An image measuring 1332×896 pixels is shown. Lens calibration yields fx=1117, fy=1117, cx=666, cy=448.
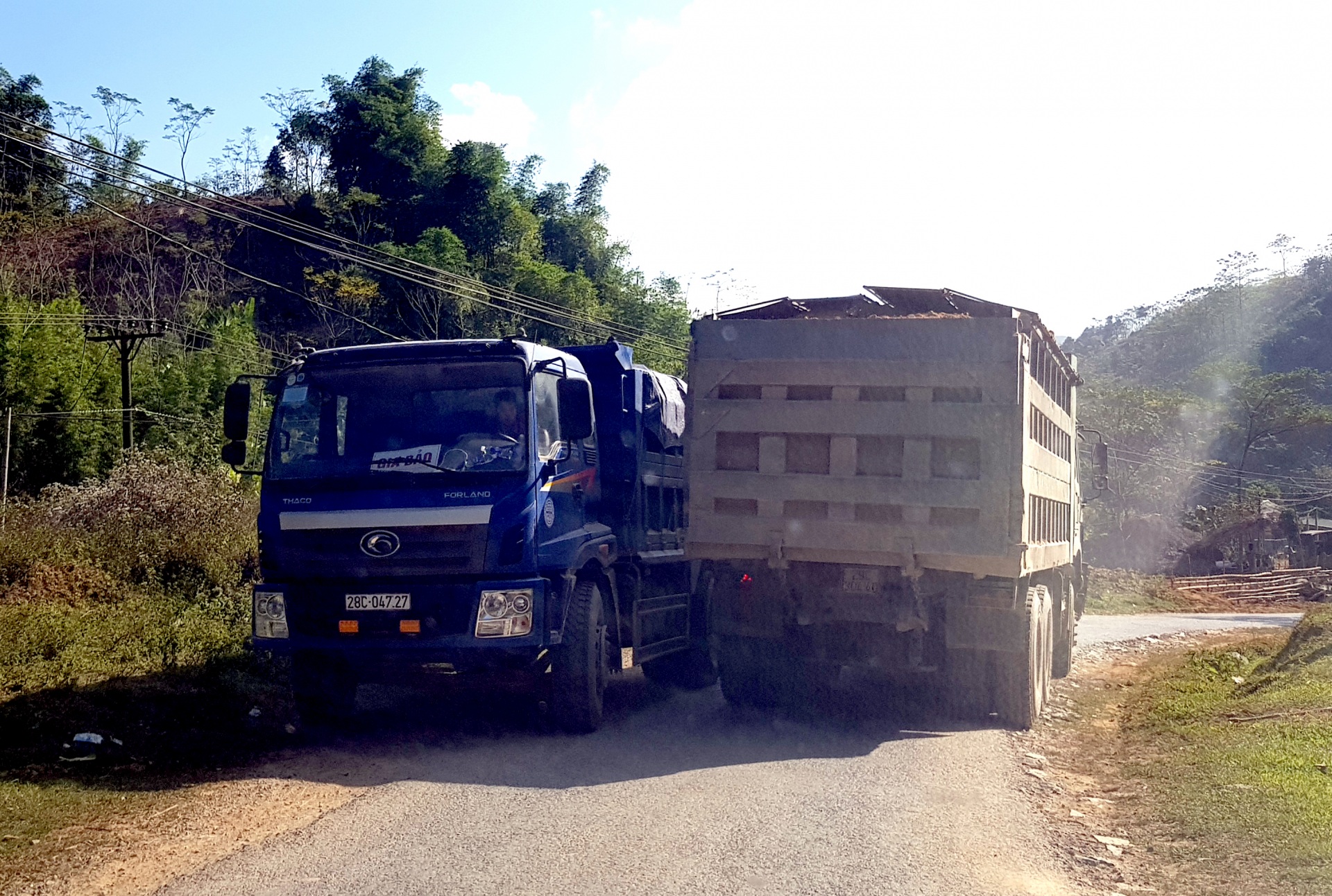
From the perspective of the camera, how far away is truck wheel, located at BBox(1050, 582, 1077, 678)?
39.4 feet

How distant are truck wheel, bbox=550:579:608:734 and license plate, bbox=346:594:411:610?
115 centimetres

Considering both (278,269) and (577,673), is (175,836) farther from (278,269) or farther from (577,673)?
(278,269)

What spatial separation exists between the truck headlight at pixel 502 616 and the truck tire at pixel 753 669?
7.27ft

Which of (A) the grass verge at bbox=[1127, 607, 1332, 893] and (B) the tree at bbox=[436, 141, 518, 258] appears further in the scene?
(B) the tree at bbox=[436, 141, 518, 258]

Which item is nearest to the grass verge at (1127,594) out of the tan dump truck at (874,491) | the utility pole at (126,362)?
the tan dump truck at (874,491)

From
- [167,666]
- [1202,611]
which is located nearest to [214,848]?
[167,666]

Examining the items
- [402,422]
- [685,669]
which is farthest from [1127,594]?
[402,422]

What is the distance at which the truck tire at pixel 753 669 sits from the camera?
29.2 feet

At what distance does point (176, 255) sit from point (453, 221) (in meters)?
11.8

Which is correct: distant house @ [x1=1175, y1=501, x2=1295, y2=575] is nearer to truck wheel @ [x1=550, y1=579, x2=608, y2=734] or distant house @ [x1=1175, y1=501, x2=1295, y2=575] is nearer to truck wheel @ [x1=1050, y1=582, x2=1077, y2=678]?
truck wheel @ [x1=1050, y1=582, x2=1077, y2=678]

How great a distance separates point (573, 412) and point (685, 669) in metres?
3.82

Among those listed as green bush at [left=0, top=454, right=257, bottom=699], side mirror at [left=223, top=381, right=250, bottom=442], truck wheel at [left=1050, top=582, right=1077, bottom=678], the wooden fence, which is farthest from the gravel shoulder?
the wooden fence

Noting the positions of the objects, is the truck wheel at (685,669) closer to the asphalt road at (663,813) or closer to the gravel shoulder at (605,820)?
the asphalt road at (663,813)

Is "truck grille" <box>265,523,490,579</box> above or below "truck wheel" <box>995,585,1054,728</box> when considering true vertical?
above
